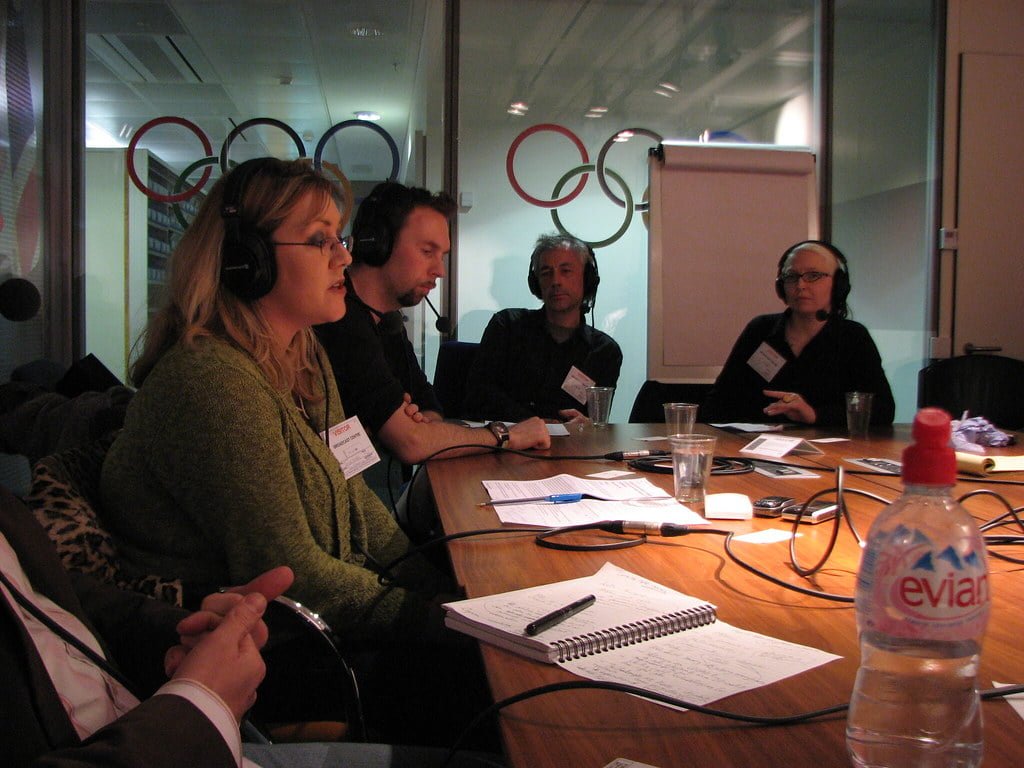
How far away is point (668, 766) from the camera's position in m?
0.62

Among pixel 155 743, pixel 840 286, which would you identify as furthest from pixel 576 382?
pixel 155 743

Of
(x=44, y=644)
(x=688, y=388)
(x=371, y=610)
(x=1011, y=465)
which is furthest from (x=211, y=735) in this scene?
(x=688, y=388)

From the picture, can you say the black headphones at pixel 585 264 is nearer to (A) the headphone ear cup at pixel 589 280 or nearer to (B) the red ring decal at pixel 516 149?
(A) the headphone ear cup at pixel 589 280

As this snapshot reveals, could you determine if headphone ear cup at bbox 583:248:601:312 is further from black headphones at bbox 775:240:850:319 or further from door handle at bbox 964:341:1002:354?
door handle at bbox 964:341:1002:354

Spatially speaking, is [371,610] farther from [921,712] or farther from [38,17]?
[38,17]

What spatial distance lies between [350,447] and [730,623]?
1049mm

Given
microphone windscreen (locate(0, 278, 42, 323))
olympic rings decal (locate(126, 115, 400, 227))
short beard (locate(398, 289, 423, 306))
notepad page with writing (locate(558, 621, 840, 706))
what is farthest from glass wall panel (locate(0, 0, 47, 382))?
notepad page with writing (locate(558, 621, 840, 706))

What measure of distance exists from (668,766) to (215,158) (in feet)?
13.6

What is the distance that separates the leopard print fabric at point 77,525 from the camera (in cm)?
118

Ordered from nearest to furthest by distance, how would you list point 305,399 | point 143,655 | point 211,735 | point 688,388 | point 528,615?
point 211,735, point 528,615, point 143,655, point 305,399, point 688,388

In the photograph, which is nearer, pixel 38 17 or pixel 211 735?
pixel 211 735

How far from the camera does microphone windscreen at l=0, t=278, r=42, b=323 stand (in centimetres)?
313

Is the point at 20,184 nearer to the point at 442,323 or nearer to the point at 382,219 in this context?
the point at 382,219

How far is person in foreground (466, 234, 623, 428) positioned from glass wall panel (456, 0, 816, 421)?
31.4 inches
